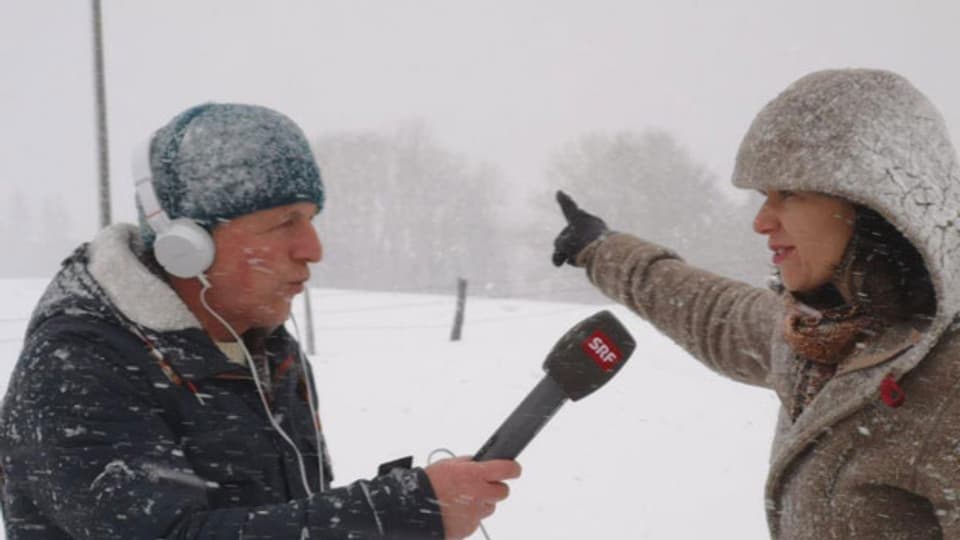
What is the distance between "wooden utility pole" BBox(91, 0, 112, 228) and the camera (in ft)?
21.2

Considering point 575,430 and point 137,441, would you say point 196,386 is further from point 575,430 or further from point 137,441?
point 575,430

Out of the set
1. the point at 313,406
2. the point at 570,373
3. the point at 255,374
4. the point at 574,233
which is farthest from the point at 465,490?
the point at 574,233

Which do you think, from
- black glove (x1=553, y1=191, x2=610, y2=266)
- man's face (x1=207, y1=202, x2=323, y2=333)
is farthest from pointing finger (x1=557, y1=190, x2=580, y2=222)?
man's face (x1=207, y1=202, x2=323, y2=333)

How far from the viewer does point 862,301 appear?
1667mm

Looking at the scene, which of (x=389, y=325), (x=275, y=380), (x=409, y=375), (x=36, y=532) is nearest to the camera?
(x=36, y=532)

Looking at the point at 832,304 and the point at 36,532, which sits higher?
the point at 832,304

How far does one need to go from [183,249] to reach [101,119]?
596 centimetres

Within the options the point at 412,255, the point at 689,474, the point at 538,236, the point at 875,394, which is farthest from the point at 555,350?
the point at 412,255

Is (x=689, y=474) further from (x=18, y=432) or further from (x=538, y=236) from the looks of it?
(x=538, y=236)

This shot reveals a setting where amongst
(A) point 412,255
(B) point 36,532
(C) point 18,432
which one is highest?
(C) point 18,432

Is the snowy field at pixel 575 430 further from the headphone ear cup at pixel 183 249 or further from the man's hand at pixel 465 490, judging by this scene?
the headphone ear cup at pixel 183 249

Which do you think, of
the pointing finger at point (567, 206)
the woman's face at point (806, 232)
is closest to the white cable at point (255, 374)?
the woman's face at point (806, 232)

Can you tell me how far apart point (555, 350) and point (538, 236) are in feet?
135

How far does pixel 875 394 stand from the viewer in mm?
1537
